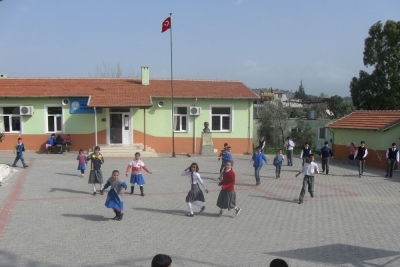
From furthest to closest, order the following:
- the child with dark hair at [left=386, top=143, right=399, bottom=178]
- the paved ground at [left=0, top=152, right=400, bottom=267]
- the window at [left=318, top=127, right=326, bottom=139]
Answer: the window at [left=318, top=127, right=326, bottom=139]
the child with dark hair at [left=386, top=143, right=399, bottom=178]
the paved ground at [left=0, top=152, right=400, bottom=267]

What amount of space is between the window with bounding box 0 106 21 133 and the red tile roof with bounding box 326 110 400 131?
20.8 m

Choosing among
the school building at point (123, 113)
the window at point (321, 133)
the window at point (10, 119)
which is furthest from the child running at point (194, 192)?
the window at point (321, 133)

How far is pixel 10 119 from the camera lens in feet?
90.5

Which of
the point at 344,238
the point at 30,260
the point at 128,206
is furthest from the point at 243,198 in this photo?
the point at 30,260

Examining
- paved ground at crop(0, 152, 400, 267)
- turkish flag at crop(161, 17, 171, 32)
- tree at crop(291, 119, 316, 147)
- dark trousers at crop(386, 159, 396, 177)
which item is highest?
turkish flag at crop(161, 17, 171, 32)

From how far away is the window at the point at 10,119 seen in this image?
Result: 2748 centimetres

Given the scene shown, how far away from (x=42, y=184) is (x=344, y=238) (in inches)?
453

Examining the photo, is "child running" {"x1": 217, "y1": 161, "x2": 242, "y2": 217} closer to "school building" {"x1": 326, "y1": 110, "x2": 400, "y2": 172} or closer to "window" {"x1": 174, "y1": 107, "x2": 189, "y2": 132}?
"school building" {"x1": 326, "y1": 110, "x2": 400, "y2": 172}

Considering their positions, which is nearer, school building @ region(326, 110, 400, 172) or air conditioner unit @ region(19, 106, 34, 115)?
school building @ region(326, 110, 400, 172)

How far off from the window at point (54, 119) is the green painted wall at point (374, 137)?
18.6m

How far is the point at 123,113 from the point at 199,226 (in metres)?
18.9

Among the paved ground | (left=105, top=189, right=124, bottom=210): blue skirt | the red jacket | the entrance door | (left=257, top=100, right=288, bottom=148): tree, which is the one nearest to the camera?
the paved ground

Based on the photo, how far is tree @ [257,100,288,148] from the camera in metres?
38.7

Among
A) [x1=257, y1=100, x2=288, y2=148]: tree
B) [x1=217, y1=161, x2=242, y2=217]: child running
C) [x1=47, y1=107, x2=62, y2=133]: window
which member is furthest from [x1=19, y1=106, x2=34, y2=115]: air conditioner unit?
[x1=257, y1=100, x2=288, y2=148]: tree
